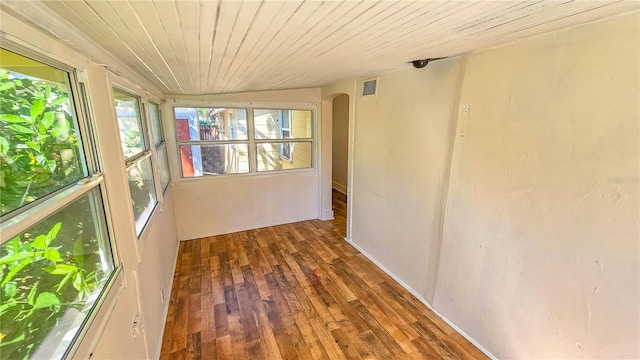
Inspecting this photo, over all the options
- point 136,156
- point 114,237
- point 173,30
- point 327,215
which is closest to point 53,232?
point 114,237

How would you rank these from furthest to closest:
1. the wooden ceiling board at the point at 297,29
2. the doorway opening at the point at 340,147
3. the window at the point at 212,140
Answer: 1. the doorway opening at the point at 340,147
2. the window at the point at 212,140
3. the wooden ceiling board at the point at 297,29

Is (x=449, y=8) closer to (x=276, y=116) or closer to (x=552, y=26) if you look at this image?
(x=552, y=26)

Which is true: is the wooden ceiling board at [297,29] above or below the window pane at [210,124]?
above

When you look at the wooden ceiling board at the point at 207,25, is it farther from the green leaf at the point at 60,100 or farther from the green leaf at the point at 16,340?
the green leaf at the point at 16,340

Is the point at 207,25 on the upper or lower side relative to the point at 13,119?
upper

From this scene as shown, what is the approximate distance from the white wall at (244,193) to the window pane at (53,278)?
2.44m

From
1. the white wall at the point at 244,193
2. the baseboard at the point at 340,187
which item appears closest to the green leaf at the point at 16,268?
the white wall at the point at 244,193

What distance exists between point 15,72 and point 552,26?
2015 millimetres

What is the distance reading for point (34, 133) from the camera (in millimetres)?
808

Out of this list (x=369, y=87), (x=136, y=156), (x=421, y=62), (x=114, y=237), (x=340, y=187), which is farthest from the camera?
(x=340, y=187)

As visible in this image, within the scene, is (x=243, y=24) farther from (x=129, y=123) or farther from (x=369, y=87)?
(x=369, y=87)

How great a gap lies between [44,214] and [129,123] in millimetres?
1312

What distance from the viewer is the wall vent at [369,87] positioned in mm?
2705

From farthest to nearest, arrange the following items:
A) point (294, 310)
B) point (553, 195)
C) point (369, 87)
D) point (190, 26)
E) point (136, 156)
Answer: point (369, 87) → point (294, 310) → point (136, 156) → point (553, 195) → point (190, 26)
